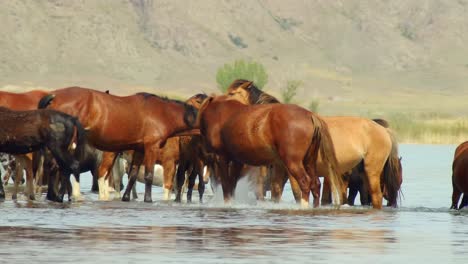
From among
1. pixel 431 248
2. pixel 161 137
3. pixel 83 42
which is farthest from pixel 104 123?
pixel 83 42

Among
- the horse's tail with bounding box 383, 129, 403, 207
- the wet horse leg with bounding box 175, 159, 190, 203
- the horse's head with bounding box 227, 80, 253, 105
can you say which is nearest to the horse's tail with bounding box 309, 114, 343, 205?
the horse's tail with bounding box 383, 129, 403, 207

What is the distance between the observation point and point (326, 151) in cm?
2016

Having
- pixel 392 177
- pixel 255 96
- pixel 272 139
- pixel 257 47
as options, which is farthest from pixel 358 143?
pixel 257 47

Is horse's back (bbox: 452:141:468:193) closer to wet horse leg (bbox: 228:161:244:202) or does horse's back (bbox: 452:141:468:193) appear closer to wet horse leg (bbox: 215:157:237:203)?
wet horse leg (bbox: 228:161:244:202)

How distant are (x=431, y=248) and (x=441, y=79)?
134932 mm

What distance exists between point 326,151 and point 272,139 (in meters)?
0.86

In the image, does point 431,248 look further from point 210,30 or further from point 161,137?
point 210,30

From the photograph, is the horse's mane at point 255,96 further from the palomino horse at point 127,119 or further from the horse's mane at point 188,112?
the palomino horse at point 127,119

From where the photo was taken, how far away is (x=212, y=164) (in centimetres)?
2241

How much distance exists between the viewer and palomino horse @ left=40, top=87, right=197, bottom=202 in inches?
848

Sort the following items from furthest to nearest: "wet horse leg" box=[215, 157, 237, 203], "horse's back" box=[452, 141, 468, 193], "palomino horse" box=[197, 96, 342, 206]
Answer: "wet horse leg" box=[215, 157, 237, 203] < "horse's back" box=[452, 141, 468, 193] < "palomino horse" box=[197, 96, 342, 206]

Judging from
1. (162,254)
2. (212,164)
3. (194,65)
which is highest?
(194,65)

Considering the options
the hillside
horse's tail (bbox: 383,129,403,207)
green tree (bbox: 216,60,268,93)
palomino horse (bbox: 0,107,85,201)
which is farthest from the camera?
the hillside

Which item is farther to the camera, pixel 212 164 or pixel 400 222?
pixel 212 164
